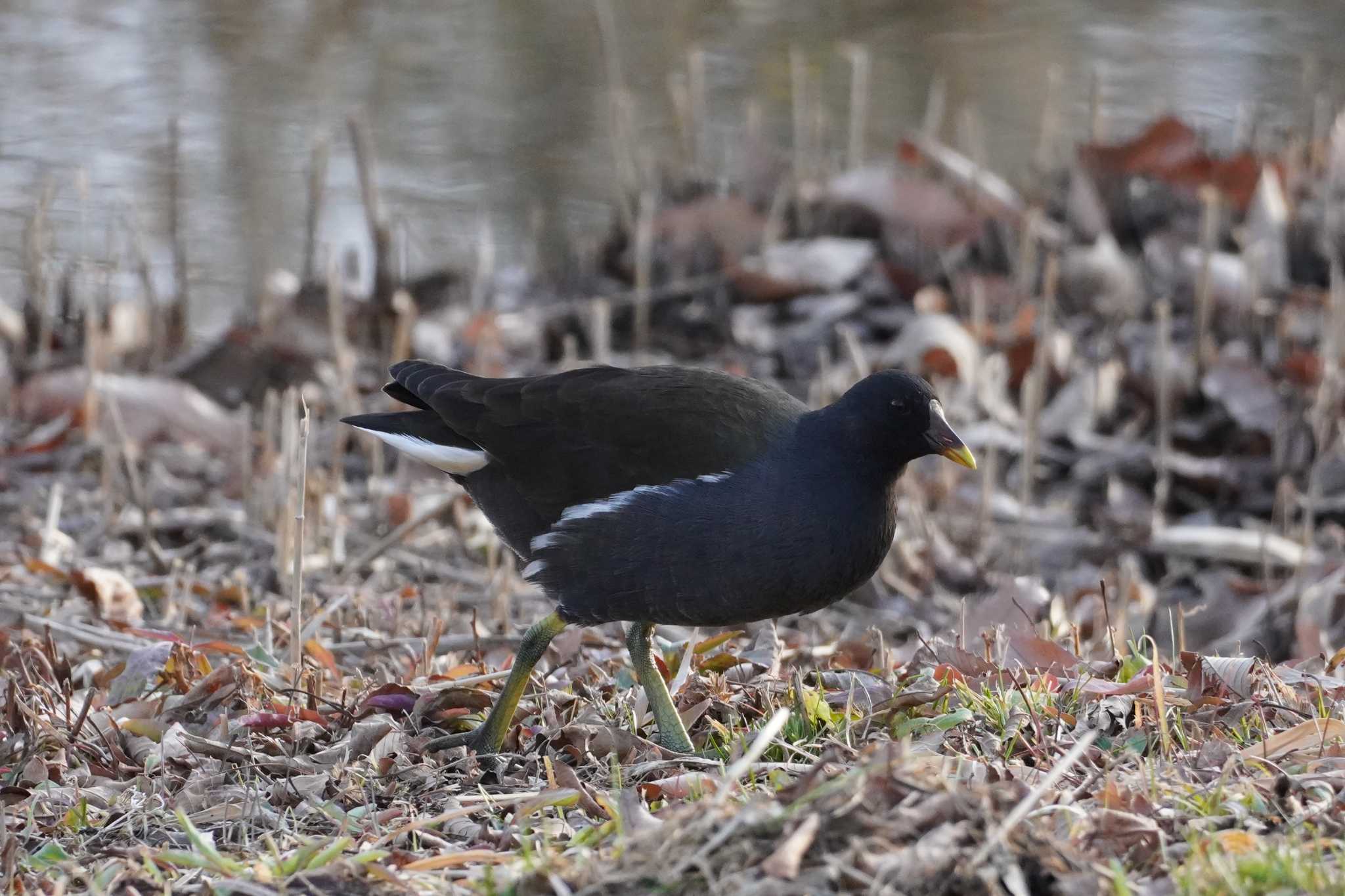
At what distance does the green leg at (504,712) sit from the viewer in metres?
3.17

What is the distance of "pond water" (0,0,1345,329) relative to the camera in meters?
8.31

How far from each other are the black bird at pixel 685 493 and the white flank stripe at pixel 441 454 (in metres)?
0.05

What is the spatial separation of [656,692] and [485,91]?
739cm

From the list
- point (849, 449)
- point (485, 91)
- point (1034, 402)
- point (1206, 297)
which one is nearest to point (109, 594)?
point (849, 449)

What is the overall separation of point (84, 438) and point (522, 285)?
7.84 feet

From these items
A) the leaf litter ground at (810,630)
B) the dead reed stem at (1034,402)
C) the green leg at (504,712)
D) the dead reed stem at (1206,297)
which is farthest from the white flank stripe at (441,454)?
the dead reed stem at (1206,297)

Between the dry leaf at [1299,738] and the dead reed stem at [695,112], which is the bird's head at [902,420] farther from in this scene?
the dead reed stem at [695,112]

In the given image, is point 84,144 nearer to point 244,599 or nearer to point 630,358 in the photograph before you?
point 630,358

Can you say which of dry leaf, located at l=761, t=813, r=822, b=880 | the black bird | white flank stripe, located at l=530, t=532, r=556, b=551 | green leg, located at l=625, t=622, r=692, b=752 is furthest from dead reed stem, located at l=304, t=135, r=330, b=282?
dry leaf, located at l=761, t=813, r=822, b=880

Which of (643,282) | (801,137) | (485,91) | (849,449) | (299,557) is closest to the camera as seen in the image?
(849,449)

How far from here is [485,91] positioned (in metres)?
10.0

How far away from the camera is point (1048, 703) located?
3.05 m

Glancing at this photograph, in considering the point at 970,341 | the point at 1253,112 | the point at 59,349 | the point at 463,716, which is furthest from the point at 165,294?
the point at 1253,112

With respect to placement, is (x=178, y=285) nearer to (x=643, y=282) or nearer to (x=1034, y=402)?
(x=643, y=282)
